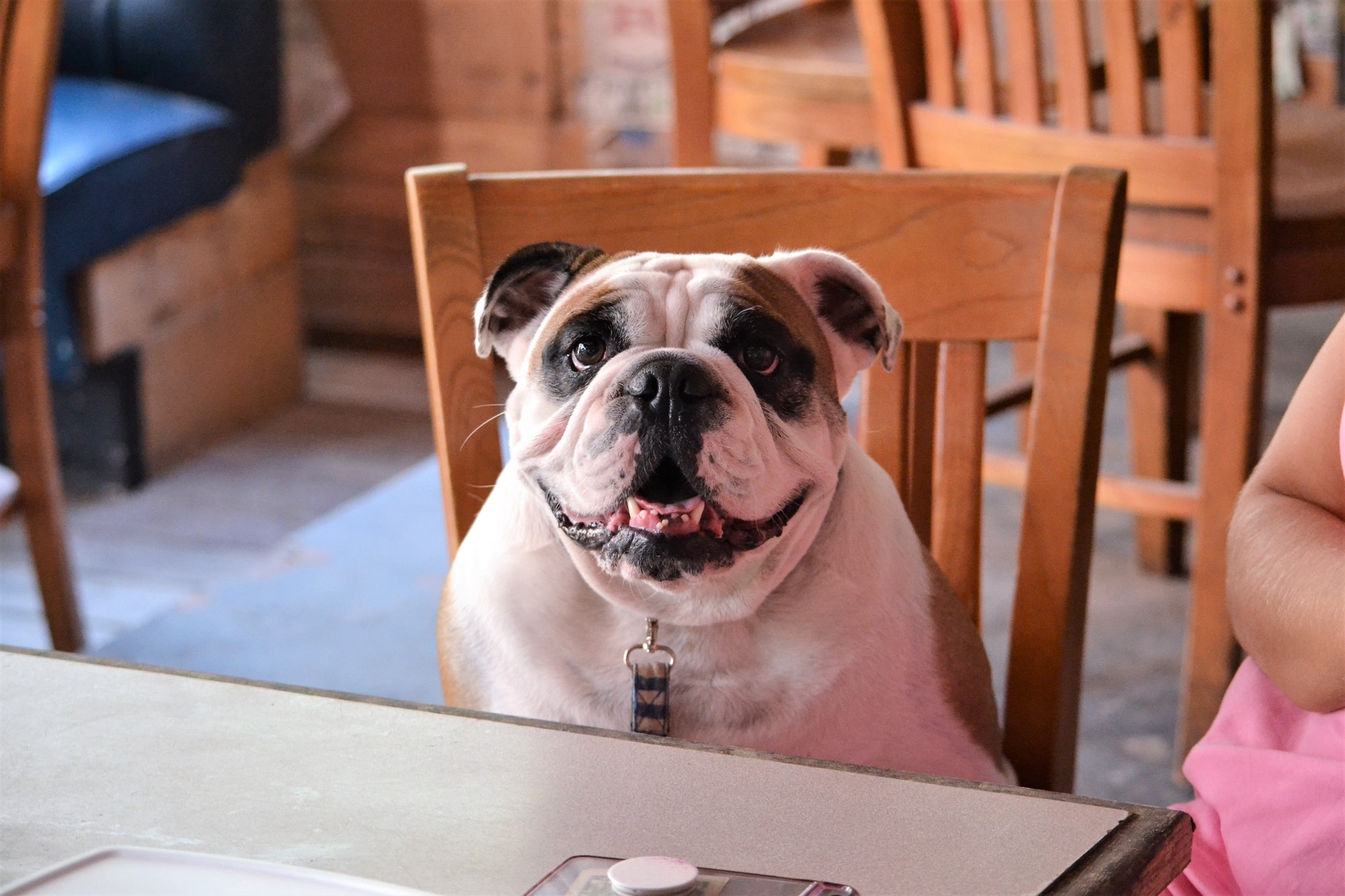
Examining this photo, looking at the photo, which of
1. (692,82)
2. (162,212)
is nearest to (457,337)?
(692,82)

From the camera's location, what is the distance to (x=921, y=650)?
866 mm

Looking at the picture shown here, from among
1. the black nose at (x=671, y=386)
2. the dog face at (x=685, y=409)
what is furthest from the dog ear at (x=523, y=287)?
the black nose at (x=671, y=386)

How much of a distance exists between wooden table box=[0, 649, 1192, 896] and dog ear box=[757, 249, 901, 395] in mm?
360

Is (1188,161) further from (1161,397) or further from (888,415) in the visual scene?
(888,415)

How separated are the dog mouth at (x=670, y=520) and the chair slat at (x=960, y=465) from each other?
0.51ft

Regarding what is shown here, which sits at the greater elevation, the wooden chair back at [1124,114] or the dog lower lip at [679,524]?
the wooden chair back at [1124,114]

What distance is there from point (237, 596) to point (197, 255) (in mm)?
886

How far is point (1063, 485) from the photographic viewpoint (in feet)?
2.99

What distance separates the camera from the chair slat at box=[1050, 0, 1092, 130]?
1.56 metres

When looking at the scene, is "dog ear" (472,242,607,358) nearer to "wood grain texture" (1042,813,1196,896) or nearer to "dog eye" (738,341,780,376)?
"dog eye" (738,341,780,376)

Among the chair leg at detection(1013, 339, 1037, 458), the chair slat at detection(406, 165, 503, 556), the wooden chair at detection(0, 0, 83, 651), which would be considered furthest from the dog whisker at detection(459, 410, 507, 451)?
the chair leg at detection(1013, 339, 1037, 458)

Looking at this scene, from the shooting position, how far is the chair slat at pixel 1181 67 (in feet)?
4.94

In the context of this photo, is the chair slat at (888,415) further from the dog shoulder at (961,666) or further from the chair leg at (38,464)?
the chair leg at (38,464)

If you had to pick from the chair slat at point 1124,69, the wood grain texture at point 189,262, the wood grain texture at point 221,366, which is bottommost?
the wood grain texture at point 221,366
